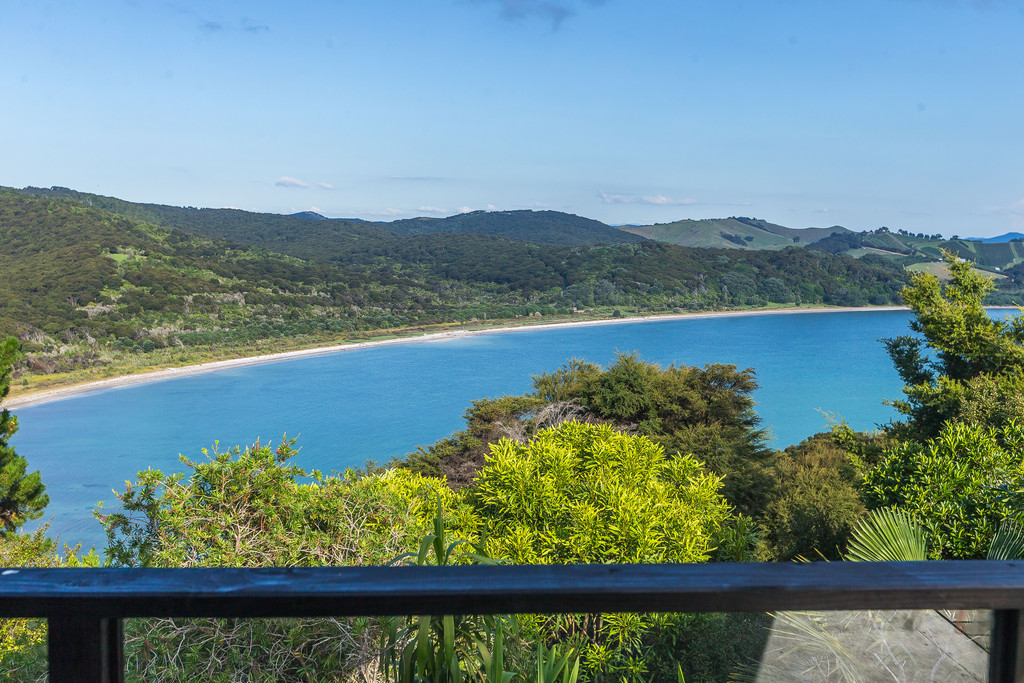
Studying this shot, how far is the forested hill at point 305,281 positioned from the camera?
47.8m

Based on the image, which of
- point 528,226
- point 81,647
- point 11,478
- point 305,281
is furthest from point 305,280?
point 528,226

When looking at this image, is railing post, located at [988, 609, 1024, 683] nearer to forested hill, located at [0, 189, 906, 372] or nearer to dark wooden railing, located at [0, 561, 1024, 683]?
dark wooden railing, located at [0, 561, 1024, 683]

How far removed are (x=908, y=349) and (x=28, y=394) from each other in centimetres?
4040

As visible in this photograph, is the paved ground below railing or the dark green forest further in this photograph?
the dark green forest

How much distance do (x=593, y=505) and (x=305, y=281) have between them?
64.1 metres

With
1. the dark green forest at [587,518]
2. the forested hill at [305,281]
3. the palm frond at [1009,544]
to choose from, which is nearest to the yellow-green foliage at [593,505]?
the dark green forest at [587,518]

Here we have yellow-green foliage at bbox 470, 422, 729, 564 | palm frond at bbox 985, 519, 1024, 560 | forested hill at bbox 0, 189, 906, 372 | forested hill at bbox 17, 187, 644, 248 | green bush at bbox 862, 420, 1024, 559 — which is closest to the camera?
palm frond at bbox 985, 519, 1024, 560

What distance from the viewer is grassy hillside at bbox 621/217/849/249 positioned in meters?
141

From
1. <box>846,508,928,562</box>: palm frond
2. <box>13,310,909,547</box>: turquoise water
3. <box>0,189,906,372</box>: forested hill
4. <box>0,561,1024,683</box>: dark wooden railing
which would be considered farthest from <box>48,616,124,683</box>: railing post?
<box>0,189,906,372</box>: forested hill

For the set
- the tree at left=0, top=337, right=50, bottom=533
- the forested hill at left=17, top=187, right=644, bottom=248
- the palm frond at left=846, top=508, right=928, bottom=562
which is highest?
the forested hill at left=17, top=187, right=644, bottom=248

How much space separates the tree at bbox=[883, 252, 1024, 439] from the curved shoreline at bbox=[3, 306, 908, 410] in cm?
2639

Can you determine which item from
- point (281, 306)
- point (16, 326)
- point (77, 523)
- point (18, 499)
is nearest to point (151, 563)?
point (18, 499)

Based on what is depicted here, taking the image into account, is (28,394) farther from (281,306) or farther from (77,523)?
(281,306)

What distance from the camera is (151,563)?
10.7 feet
